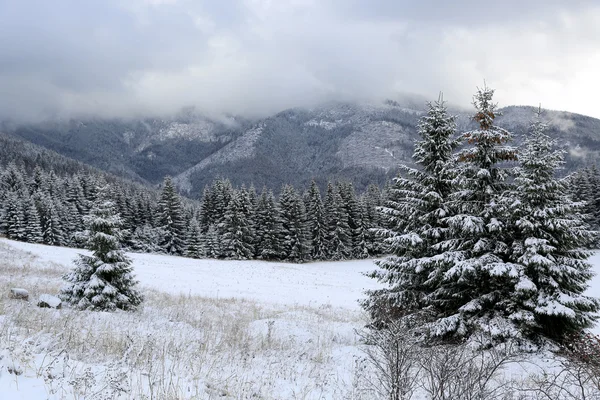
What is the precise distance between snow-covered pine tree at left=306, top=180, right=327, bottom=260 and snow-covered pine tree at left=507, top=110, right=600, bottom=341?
149 feet

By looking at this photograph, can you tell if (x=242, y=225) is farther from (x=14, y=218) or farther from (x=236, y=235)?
(x=14, y=218)

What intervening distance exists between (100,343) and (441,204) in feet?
30.3

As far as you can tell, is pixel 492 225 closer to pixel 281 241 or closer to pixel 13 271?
pixel 13 271

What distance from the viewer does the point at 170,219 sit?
55.9 m

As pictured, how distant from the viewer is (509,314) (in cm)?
864

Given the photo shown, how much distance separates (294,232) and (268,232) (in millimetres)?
3917

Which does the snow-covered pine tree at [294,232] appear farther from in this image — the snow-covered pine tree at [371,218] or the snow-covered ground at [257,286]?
the snow-covered ground at [257,286]

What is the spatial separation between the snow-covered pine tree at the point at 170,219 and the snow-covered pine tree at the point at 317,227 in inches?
819

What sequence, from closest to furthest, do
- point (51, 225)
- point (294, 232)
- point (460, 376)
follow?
point (460, 376)
point (294, 232)
point (51, 225)

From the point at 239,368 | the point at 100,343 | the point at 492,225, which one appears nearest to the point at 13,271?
the point at 100,343

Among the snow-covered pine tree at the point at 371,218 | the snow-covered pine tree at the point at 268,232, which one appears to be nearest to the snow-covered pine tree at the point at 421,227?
the snow-covered pine tree at the point at 268,232

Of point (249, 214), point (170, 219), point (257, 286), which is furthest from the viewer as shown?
point (170, 219)

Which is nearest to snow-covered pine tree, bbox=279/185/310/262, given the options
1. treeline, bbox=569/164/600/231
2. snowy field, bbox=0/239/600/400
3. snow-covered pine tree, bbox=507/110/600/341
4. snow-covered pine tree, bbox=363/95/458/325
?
treeline, bbox=569/164/600/231

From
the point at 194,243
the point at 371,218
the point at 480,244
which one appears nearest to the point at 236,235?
the point at 194,243
